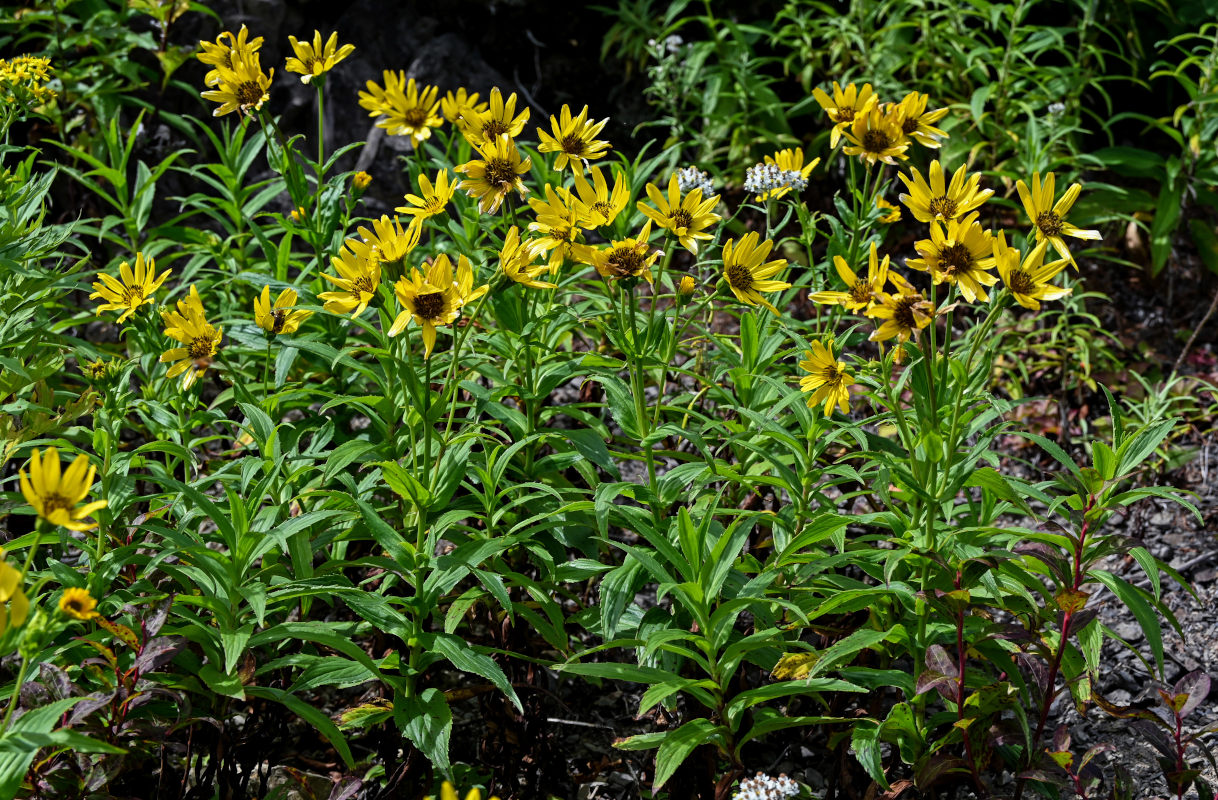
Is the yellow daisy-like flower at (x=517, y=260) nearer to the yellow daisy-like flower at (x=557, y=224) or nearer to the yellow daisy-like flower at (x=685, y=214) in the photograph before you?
the yellow daisy-like flower at (x=557, y=224)

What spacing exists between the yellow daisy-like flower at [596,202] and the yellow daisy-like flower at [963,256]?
1.96 feet

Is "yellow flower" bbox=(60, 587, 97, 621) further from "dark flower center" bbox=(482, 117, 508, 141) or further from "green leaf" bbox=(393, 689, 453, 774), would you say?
"dark flower center" bbox=(482, 117, 508, 141)

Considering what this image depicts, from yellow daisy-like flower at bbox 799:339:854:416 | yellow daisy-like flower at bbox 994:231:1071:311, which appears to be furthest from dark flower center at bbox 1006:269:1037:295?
yellow daisy-like flower at bbox 799:339:854:416

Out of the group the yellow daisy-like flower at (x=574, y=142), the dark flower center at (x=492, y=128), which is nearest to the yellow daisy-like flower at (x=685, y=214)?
the yellow daisy-like flower at (x=574, y=142)

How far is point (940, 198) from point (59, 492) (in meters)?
1.53

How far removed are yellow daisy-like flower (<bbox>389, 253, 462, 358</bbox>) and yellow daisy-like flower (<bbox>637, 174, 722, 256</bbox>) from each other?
16.6 inches

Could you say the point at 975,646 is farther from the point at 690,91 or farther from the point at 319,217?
→ the point at 690,91

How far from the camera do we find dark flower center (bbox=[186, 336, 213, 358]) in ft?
6.51

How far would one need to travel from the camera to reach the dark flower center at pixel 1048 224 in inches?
74.9

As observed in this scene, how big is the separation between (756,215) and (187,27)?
2540 millimetres

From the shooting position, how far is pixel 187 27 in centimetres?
435

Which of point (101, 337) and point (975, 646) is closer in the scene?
point (975, 646)

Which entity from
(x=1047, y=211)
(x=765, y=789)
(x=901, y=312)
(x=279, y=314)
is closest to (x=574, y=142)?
(x=279, y=314)

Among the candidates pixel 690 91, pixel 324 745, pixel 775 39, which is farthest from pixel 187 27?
pixel 324 745
